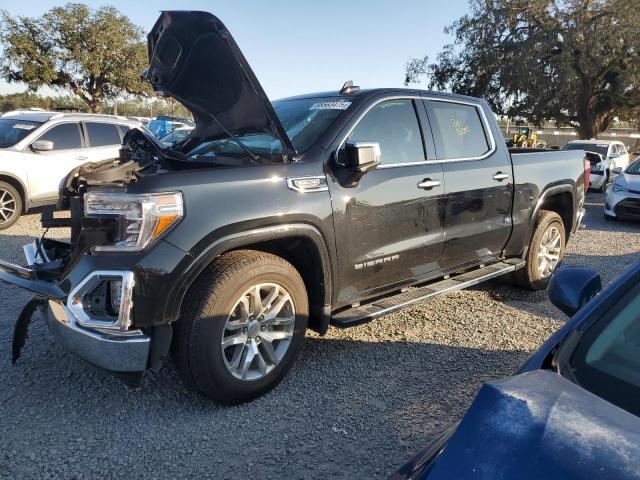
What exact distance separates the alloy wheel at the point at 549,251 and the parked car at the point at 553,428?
415 cm

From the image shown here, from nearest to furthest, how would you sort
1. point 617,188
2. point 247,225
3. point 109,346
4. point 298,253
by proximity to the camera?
point 109,346
point 247,225
point 298,253
point 617,188

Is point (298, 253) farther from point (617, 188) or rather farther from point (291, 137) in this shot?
point (617, 188)

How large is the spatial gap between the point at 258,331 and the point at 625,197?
9995mm

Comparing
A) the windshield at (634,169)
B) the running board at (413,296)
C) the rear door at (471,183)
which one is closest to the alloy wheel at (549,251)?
the running board at (413,296)

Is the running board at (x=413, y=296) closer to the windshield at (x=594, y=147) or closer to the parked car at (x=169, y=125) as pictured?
the parked car at (x=169, y=125)

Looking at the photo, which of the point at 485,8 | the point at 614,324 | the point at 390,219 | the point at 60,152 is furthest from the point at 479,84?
the point at 614,324

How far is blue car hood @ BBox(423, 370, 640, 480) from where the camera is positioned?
102 centimetres

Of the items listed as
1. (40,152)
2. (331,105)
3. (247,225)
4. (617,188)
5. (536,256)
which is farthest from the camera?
(617,188)

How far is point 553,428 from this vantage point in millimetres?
1106

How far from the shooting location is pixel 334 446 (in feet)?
9.23

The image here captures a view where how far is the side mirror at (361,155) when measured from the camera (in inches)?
127

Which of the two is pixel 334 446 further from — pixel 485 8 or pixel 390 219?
pixel 485 8

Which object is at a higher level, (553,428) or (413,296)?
(553,428)

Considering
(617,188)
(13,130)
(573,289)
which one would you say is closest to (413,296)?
(573,289)
